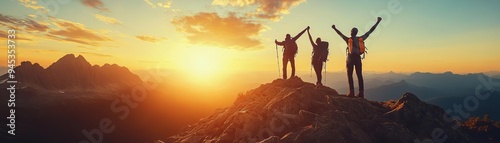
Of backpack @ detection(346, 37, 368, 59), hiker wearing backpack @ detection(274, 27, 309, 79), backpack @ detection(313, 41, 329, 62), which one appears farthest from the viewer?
hiker wearing backpack @ detection(274, 27, 309, 79)

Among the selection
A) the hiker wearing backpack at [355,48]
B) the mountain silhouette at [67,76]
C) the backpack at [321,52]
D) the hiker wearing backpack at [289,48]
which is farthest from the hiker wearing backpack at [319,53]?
the mountain silhouette at [67,76]

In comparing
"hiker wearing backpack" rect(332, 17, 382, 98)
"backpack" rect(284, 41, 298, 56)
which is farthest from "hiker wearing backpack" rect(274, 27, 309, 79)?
"hiker wearing backpack" rect(332, 17, 382, 98)

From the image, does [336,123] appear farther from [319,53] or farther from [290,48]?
[290,48]

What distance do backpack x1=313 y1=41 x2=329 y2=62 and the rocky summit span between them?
15.0 ft

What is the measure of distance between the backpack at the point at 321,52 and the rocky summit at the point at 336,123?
4.57m

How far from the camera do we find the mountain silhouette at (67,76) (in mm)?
130625

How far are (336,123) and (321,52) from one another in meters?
10.5

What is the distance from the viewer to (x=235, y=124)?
15.4 metres

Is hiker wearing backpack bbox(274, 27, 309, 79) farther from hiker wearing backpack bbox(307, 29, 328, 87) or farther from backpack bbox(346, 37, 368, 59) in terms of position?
backpack bbox(346, 37, 368, 59)

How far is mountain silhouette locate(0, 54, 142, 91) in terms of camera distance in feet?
429

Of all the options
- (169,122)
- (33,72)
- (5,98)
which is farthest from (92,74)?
(169,122)

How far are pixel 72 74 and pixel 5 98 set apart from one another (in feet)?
199

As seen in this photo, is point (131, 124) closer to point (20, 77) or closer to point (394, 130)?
point (20, 77)

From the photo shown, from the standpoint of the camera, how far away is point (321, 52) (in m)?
21.3
